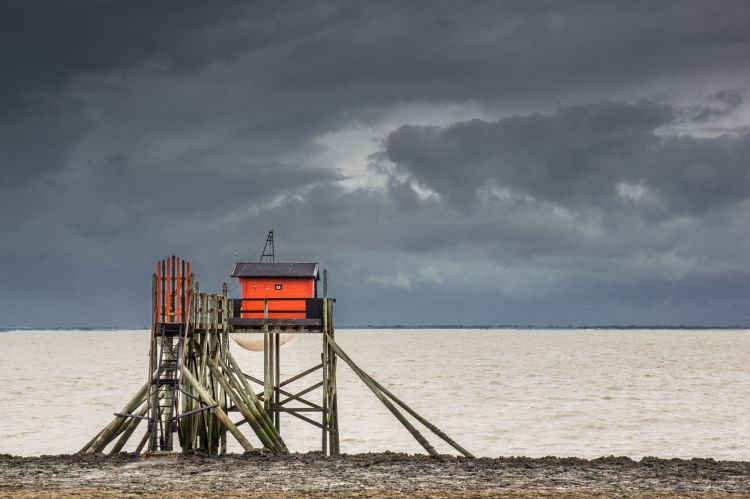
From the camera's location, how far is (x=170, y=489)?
1669 centimetres

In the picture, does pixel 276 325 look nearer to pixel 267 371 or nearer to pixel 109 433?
pixel 267 371

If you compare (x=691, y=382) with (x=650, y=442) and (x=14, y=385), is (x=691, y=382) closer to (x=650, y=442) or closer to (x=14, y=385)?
(x=650, y=442)

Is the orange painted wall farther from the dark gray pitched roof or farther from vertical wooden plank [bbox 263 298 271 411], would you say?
vertical wooden plank [bbox 263 298 271 411]

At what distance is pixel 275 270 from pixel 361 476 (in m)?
14.7

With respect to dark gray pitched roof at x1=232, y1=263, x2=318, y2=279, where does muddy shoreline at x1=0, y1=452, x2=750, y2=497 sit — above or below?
below

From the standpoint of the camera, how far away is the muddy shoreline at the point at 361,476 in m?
16.4

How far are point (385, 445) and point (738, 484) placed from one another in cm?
1279

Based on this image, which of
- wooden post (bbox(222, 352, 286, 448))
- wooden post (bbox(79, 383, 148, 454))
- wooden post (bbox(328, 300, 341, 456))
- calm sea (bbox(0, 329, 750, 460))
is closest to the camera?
wooden post (bbox(79, 383, 148, 454))

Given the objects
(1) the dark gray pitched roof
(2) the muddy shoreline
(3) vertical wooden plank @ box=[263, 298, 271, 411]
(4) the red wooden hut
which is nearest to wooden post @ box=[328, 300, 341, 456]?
(3) vertical wooden plank @ box=[263, 298, 271, 411]

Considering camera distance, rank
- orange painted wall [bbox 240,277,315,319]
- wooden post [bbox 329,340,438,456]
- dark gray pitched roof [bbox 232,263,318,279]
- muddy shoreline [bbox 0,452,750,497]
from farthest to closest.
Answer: dark gray pitched roof [bbox 232,263,318,279] → orange painted wall [bbox 240,277,315,319] → wooden post [bbox 329,340,438,456] → muddy shoreline [bbox 0,452,750,497]

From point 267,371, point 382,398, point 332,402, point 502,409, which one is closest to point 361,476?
point 382,398

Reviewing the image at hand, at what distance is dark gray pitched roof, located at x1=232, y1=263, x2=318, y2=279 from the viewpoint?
3159 centimetres

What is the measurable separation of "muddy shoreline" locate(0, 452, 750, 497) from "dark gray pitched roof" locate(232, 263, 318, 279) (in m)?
11.3

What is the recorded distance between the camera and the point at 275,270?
3188 centimetres
